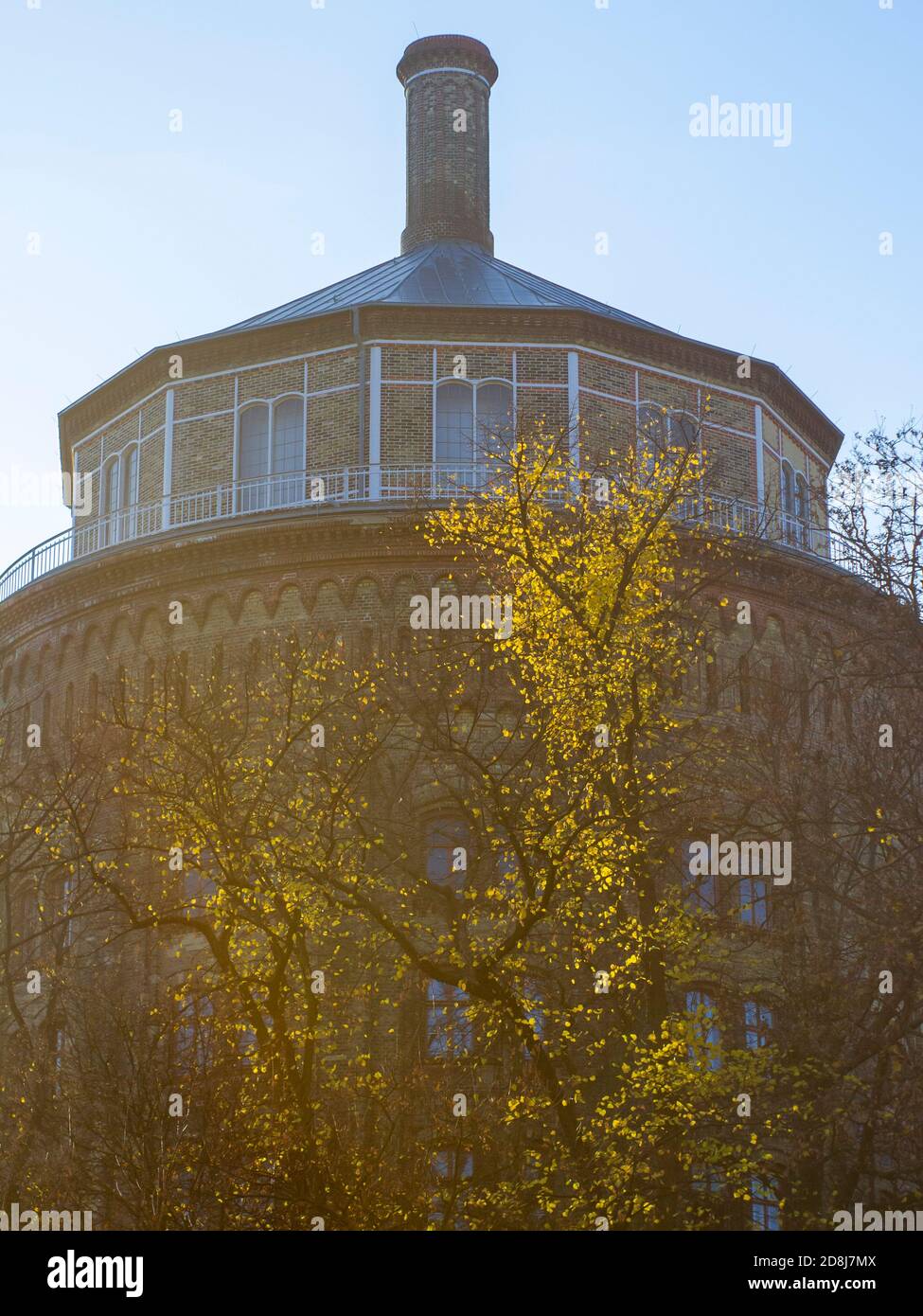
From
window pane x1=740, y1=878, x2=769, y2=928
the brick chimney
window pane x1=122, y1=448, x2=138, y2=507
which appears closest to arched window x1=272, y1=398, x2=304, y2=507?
window pane x1=122, y1=448, x2=138, y2=507

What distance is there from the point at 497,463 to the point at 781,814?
10742 mm

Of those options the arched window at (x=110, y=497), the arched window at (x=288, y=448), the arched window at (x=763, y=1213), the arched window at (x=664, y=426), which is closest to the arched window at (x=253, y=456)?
the arched window at (x=288, y=448)

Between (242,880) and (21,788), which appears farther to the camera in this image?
(21,788)

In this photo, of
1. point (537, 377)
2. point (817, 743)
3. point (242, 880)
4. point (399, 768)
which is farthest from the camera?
point (537, 377)

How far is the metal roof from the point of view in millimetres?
37188

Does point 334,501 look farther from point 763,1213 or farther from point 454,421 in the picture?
point 763,1213

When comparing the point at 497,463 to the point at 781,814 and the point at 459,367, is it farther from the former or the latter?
the point at 781,814

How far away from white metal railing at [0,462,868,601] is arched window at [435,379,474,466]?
2.53 ft

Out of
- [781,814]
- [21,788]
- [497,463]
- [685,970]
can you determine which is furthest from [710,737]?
[21,788]

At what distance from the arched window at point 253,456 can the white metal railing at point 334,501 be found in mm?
25

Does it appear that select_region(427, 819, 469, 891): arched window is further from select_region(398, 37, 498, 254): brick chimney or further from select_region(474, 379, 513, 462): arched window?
select_region(398, 37, 498, 254): brick chimney

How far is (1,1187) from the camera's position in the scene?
2345 cm

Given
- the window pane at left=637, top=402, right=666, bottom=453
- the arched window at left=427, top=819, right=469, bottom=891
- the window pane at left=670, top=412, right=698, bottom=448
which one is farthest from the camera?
the window pane at left=670, top=412, right=698, bottom=448

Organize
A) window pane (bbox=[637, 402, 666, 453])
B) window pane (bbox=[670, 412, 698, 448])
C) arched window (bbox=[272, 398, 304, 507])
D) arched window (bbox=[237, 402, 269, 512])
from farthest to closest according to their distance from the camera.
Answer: window pane (bbox=[670, 412, 698, 448])
window pane (bbox=[637, 402, 666, 453])
arched window (bbox=[237, 402, 269, 512])
arched window (bbox=[272, 398, 304, 507])
